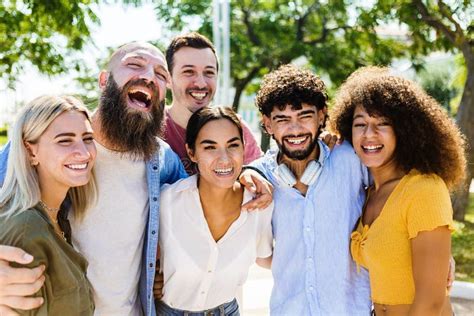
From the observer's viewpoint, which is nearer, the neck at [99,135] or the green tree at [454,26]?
the neck at [99,135]

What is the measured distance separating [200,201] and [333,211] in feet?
2.41

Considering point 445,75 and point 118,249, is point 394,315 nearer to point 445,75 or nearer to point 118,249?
point 118,249

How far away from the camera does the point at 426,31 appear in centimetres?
1116

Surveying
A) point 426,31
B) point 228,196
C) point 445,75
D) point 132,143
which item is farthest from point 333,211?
point 445,75

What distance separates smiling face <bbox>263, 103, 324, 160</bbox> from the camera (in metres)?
3.07

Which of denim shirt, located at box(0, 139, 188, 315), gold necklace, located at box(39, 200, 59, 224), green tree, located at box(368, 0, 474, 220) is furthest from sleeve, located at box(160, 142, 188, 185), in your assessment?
green tree, located at box(368, 0, 474, 220)

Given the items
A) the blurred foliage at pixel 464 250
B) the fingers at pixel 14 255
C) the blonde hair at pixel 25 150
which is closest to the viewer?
the fingers at pixel 14 255

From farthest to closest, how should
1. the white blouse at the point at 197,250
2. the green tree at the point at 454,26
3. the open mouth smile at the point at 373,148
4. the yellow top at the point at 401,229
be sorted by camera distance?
the green tree at the point at 454,26
the white blouse at the point at 197,250
the open mouth smile at the point at 373,148
the yellow top at the point at 401,229

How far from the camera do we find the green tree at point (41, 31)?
8.20 metres

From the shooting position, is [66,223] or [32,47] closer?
[66,223]

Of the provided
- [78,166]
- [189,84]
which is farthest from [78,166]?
[189,84]

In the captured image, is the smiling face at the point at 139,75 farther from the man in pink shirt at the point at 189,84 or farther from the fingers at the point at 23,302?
the fingers at the point at 23,302

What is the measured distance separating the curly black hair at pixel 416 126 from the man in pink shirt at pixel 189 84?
1.19 metres

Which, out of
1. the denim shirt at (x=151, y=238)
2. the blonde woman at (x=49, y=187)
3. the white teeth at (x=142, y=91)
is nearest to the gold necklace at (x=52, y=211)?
the blonde woman at (x=49, y=187)
